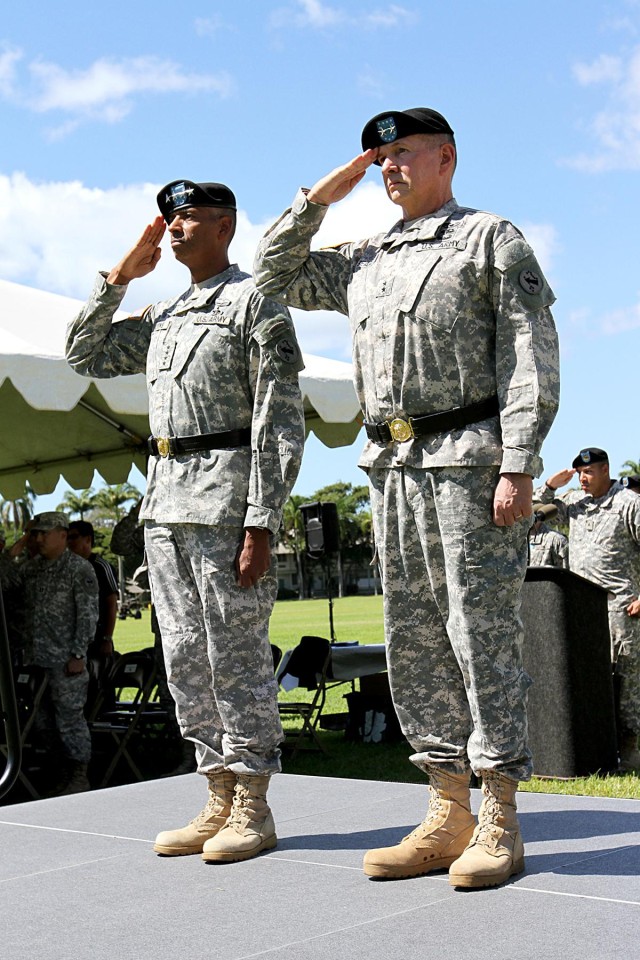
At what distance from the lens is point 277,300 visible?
379cm

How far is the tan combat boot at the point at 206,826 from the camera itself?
3.84 metres

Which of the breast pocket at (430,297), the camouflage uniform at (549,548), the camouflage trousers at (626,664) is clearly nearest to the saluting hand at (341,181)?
the breast pocket at (430,297)

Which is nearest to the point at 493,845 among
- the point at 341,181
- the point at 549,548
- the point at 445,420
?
the point at 445,420

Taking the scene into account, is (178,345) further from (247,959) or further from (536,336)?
(247,959)

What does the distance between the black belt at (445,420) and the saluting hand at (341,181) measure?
68cm

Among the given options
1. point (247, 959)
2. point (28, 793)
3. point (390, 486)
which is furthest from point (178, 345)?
point (28, 793)

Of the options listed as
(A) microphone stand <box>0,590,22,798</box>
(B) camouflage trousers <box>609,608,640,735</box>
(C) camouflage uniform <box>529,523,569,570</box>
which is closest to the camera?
(A) microphone stand <box>0,590,22,798</box>

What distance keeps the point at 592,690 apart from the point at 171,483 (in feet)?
13.4

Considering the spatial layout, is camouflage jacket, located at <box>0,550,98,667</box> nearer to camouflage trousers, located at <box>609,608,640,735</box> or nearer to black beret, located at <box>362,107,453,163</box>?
camouflage trousers, located at <box>609,608,640,735</box>

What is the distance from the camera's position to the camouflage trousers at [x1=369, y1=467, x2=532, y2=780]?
3.24 m

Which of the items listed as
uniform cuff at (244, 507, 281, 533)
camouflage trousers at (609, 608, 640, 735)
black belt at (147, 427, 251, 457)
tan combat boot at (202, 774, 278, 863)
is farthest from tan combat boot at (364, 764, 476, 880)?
camouflage trousers at (609, 608, 640, 735)

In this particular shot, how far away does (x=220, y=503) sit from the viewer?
3838mm

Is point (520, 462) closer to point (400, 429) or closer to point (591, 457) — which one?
point (400, 429)

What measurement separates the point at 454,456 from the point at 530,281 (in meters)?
0.51
